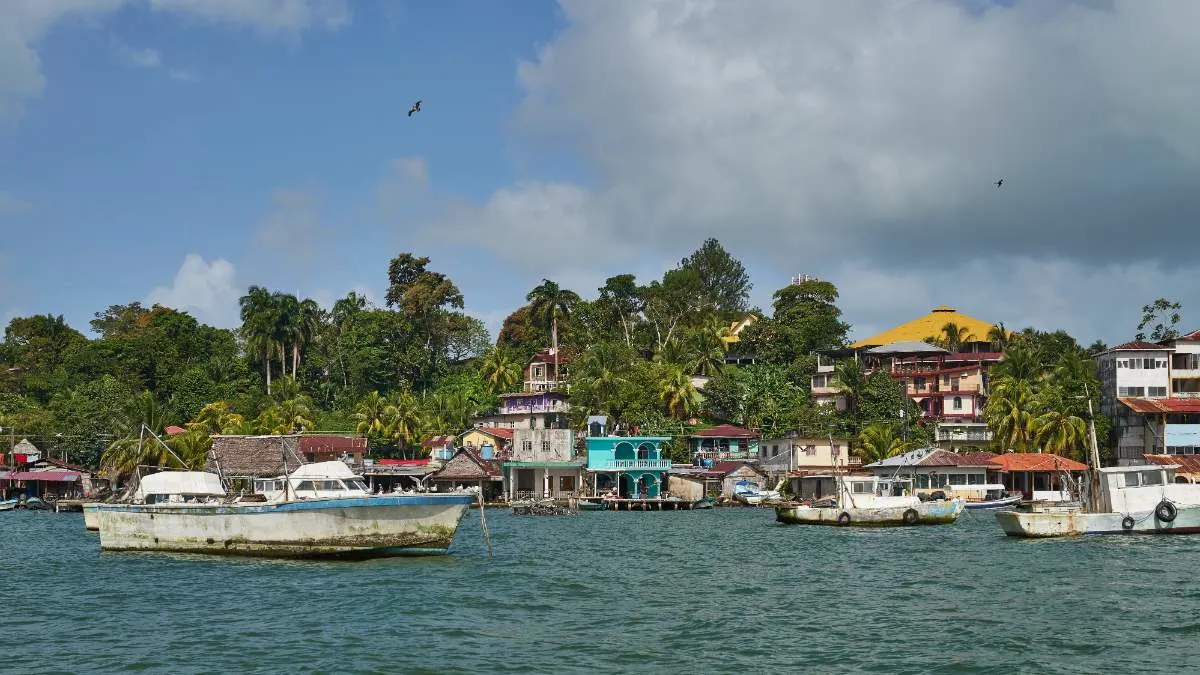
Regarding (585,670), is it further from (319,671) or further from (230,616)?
(230,616)

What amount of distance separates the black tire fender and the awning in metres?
86.9

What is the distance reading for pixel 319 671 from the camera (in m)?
25.2

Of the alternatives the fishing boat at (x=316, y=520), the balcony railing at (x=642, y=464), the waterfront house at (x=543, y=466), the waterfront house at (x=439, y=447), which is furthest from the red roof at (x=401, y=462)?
the fishing boat at (x=316, y=520)

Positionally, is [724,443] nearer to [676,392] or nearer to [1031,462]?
[676,392]

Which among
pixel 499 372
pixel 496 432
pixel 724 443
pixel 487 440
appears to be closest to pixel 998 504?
pixel 724 443

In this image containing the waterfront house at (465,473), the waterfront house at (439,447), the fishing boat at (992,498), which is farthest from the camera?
the waterfront house at (439,447)

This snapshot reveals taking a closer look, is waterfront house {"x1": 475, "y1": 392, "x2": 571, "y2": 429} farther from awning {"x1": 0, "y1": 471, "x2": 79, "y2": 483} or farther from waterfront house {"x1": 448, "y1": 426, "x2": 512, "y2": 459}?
awning {"x1": 0, "y1": 471, "x2": 79, "y2": 483}

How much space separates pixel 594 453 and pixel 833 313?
42205 millimetres

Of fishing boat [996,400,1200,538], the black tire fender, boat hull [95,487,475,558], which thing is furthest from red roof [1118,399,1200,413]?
boat hull [95,487,475,558]

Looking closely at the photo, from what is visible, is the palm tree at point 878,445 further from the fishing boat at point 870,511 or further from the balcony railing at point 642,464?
Result: the fishing boat at point 870,511

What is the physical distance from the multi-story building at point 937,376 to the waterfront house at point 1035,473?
9065 mm

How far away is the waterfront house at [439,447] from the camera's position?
109188 mm

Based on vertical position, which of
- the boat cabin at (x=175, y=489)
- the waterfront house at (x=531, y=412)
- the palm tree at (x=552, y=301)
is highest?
the palm tree at (x=552, y=301)

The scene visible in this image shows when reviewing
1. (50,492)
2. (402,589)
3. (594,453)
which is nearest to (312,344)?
(50,492)
